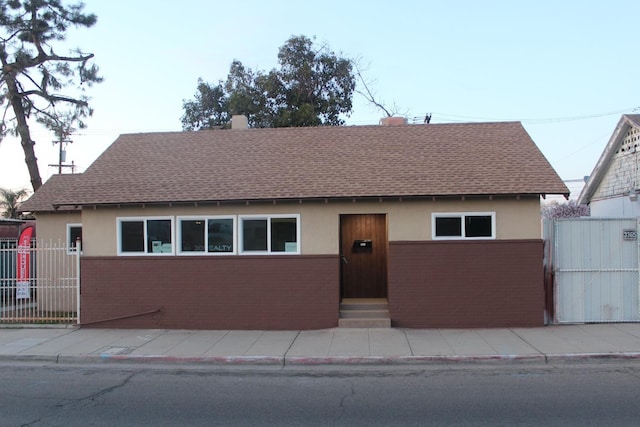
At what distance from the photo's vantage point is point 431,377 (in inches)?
313

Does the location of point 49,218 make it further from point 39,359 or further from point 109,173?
point 39,359

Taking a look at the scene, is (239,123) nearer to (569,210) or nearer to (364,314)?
(364,314)

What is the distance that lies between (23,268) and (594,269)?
13168 mm

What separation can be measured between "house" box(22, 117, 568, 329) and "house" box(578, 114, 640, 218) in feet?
20.8

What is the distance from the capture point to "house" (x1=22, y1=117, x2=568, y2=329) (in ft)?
36.6

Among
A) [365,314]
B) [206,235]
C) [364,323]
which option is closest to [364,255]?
[365,314]

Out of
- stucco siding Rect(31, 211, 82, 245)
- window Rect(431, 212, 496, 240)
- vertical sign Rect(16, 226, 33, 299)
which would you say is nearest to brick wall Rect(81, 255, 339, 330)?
vertical sign Rect(16, 226, 33, 299)

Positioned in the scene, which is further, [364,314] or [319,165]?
[319,165]

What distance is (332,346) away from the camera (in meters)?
9.76

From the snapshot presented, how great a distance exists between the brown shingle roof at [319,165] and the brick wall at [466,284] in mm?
1235

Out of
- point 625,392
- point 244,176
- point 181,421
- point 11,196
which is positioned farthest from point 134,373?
point 11,196

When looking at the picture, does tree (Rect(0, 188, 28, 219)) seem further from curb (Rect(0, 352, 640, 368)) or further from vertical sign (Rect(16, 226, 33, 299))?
curb (Rect(0, 352, 640, 368))

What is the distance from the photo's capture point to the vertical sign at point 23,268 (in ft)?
40.9

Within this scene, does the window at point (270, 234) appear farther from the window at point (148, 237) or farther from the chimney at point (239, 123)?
the chimney at point (239, 123)
